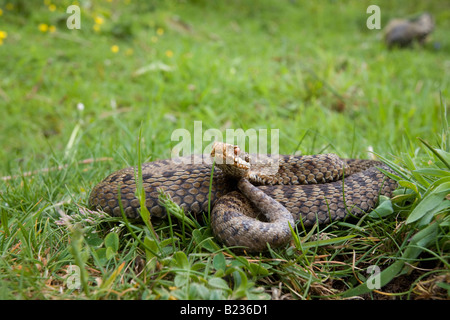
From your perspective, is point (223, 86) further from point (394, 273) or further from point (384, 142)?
point (394, 273)

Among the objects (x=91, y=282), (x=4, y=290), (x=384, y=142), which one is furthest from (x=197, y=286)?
(x=384, y=142)

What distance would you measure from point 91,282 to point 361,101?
712 cm

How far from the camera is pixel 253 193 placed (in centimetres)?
308

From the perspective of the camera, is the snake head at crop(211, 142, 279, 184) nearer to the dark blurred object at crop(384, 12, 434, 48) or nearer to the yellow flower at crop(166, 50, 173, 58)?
the yellow flower at crop(166, 50, 173, 58)

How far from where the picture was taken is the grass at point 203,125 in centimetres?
258

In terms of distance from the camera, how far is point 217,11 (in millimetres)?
14555

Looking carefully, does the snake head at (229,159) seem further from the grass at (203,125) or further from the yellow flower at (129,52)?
the yellow flower at (129,52)

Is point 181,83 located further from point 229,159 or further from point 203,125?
point 229,159

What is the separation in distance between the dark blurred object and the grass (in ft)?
1.53

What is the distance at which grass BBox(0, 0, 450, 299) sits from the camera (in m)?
2.58

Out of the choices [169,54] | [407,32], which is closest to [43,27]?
[169,54]

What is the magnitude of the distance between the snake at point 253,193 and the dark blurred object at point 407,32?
11006 mm

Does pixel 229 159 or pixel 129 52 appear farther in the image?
pixel 129 52

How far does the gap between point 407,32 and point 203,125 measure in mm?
9235
